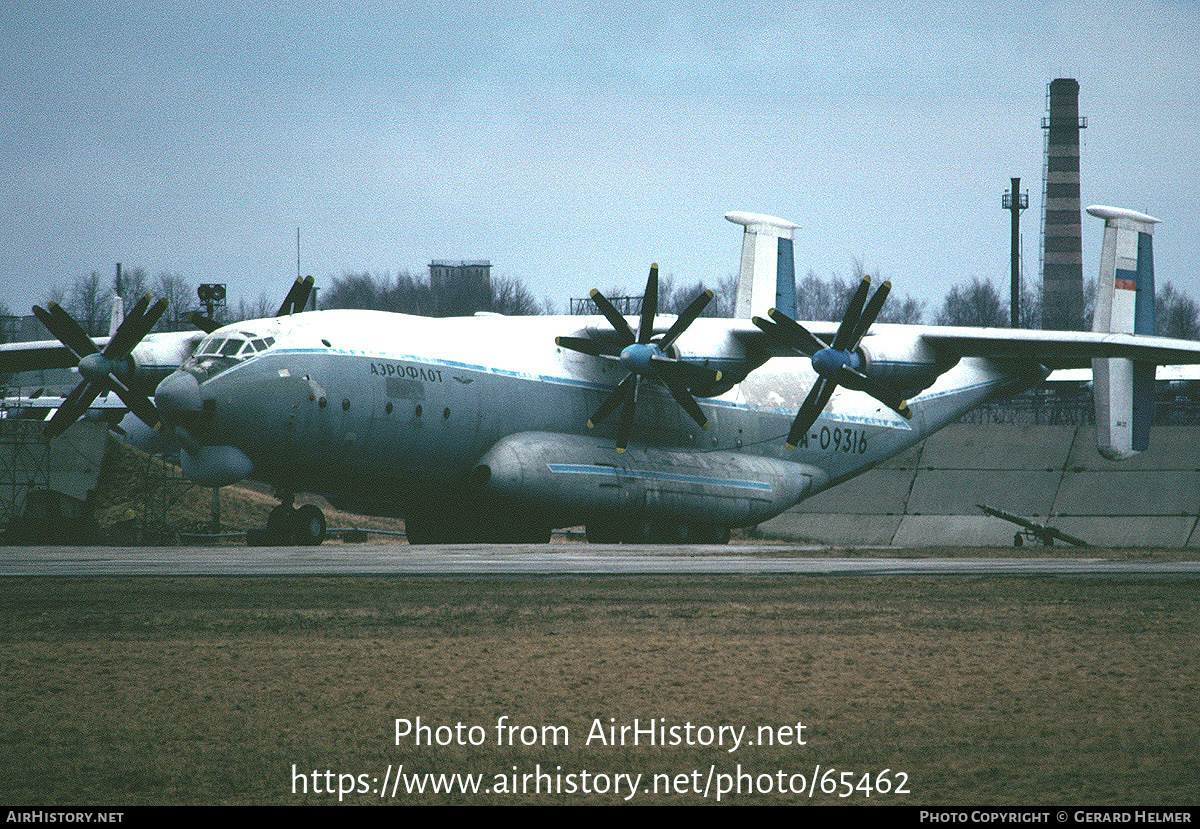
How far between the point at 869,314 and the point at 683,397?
4.53 metres

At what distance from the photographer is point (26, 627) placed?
12.4 metres

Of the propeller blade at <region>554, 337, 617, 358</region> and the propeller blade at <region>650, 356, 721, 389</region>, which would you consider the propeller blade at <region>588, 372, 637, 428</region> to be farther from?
the propeller blade at <region>554, 337, 617, 358</region>

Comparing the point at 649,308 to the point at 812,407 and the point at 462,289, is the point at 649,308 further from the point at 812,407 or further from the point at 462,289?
the point at 462,289

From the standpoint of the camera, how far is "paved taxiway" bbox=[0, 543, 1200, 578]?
19203 mm

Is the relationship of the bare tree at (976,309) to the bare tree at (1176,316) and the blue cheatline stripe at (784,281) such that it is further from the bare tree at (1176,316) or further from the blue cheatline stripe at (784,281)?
the blue cheatline stripe at (784,281)

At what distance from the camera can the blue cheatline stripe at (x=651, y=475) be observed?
30273 mm

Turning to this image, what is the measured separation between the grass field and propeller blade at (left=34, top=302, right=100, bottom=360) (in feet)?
51.0

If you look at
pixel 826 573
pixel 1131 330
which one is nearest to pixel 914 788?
pixel 826 573

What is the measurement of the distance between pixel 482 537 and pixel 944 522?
17.4 meters

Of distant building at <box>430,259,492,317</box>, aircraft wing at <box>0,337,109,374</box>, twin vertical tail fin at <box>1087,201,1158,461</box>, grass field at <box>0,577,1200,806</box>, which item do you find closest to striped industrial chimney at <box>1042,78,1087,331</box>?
distant building at <box>430,259,492,317</box>

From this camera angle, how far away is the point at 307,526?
27750mm

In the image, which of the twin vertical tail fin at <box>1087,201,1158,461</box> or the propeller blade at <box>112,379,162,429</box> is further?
the twin vertical tail fin at <box>1087,201,1158,461</box>

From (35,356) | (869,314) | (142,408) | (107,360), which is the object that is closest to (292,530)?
(142,408)

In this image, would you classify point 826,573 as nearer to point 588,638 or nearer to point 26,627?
point 588,638
